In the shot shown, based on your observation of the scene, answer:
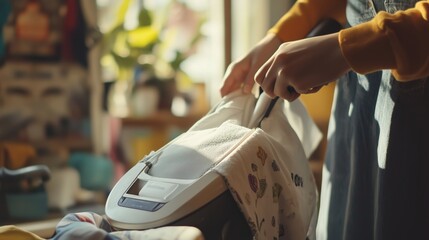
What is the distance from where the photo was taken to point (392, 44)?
659 millimetres

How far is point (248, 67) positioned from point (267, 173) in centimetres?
28

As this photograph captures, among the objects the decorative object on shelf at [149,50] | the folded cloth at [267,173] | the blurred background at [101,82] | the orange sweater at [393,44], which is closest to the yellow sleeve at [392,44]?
the orange sweater at [393,44]

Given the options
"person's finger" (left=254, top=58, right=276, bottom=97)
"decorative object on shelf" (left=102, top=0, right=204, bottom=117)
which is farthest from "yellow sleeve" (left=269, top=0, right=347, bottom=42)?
"decorative object on shelf" (left=102, top=0, right=204, bottom=117)

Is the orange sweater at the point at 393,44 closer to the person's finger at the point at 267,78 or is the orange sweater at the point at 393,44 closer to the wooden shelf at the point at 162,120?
the person's finger at the point at 267,78

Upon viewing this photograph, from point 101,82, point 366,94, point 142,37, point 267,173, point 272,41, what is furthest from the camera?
point 142,37

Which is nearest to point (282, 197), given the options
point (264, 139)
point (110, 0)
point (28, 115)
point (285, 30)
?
point (264, 139)

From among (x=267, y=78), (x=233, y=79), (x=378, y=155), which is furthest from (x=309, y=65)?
(x=233, y=79)

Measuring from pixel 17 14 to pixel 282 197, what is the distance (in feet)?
4.54

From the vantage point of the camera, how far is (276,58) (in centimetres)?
71

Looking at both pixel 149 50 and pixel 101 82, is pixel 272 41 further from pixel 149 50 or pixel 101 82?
pixel 149 50

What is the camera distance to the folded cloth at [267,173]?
0.70 m

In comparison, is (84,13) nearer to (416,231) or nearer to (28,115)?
(28,115)

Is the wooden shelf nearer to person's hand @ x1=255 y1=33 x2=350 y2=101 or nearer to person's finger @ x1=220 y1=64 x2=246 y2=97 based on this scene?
person's finger @ x1=220 y1=64 x2=246 y2=97

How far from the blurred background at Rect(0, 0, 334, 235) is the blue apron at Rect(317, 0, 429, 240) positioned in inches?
30.6
